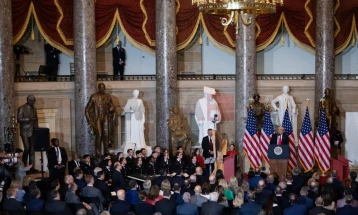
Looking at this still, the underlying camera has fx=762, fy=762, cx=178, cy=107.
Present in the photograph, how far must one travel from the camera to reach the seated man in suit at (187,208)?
40.9ft

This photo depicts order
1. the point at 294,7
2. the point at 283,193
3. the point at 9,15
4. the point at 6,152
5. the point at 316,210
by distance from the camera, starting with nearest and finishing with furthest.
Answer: the point at 316,210, the point at 283,193, the point at 6,152, the point at 9,15, the point at 294,7

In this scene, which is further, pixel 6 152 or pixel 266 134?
pixel 266 134

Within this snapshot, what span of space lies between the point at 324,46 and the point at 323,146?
330 cm

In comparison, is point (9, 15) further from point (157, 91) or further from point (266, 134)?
Result: point (266, 134)

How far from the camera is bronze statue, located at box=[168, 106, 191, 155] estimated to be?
67.0 feet

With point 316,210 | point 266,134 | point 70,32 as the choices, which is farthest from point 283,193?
point 70,32

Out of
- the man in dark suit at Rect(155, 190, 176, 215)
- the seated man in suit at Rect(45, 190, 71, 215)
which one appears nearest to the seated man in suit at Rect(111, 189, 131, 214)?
the man in dark suit at Rect(155, 190, 176, 215)

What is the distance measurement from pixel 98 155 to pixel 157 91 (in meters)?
2.63

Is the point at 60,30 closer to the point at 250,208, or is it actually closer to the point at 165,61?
the point at 165,61

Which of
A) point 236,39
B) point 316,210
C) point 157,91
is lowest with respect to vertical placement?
point 316,210

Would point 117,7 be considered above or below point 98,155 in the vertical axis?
above

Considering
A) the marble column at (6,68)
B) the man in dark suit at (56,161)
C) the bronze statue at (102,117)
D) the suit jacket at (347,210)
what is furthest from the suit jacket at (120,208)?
the bronze statue at (102,117)

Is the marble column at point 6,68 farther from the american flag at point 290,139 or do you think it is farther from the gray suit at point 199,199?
the gray suit at point 199,199

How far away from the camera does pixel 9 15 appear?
1934cm
